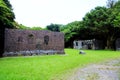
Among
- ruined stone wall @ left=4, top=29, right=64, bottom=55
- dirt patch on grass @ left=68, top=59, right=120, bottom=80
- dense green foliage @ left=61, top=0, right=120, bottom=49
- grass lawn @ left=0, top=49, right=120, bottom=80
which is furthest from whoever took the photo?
dense green foliage @ left=61, top=0, right=120, bottom=49

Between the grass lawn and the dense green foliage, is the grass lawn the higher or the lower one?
the lower one

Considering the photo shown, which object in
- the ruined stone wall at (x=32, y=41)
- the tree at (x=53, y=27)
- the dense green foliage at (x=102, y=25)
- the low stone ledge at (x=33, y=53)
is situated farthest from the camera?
the tree at (x=53, y=27)

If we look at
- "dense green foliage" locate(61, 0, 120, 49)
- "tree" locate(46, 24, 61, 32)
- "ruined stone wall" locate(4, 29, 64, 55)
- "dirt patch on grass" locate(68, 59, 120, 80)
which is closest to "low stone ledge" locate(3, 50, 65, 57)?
"ruined stone wall" locate(4, 29, 64, 55)

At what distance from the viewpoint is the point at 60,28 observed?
6912 cm

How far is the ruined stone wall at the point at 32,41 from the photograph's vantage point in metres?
26.8

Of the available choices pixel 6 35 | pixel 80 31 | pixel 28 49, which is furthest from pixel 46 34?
pixel 80 31

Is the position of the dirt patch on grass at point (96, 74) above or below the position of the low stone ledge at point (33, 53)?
below

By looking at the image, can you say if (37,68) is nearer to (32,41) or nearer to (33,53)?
(33,53)

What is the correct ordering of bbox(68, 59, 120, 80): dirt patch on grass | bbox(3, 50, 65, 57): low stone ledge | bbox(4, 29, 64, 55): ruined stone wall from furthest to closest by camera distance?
bbox(4, 29, 64, 55): ruined stone wall → bbox(3, 50, 65, 57): low stone ledge → bbox(68, 59, 120, 80): dirt patch on grass

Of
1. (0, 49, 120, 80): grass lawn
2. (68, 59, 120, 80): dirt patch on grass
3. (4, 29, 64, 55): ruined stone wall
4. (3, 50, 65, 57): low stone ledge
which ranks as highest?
(4, 29, 64, 55): ruined stone wall

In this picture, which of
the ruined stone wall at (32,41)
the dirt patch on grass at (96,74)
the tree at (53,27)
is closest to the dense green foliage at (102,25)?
the ruined stone wall at (32,41)

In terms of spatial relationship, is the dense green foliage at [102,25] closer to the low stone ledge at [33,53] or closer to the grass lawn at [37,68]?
the low stone ledge at [33,53]

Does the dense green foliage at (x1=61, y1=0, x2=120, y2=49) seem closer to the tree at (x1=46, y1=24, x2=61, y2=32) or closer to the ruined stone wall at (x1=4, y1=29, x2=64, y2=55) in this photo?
the ruined stone wall at (x1=4, y1=29, x2=64, y2=55)

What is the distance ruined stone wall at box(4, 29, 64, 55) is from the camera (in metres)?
26.8
